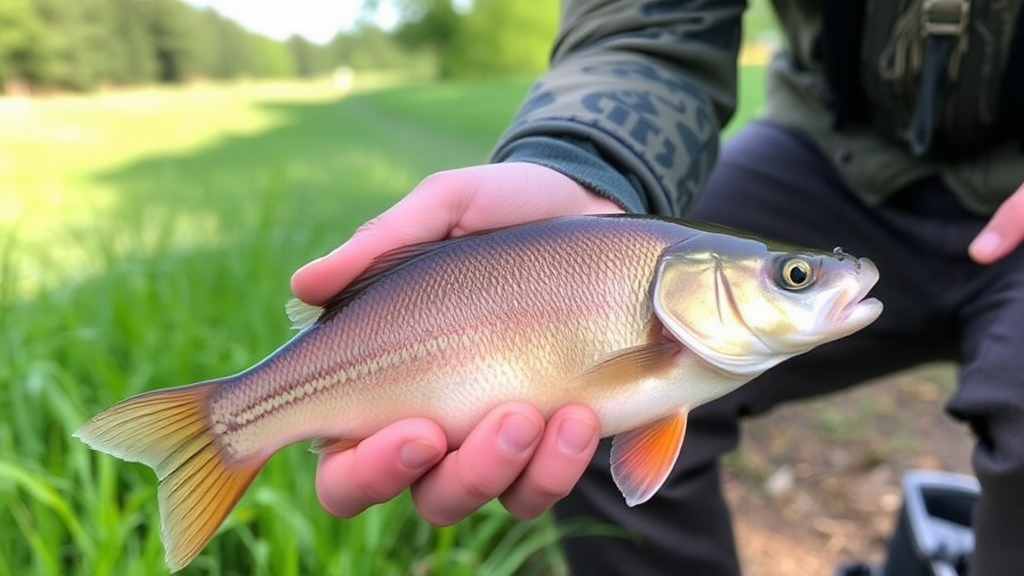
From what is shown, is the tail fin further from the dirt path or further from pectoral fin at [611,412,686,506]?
the dirt path

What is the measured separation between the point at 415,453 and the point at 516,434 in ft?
0.41

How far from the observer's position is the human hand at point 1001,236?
1267 millimetres

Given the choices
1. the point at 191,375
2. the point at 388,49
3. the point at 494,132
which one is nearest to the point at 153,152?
the point at 494,132

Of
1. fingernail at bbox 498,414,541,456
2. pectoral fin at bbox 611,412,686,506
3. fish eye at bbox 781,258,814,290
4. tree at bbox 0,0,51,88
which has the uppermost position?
fish eye at bbox 781,258,814,290

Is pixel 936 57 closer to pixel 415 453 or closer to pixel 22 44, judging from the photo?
pixel 415 453

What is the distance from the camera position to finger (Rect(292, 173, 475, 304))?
3.71ft

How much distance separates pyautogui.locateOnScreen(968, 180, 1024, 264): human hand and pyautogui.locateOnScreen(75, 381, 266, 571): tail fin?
108 cm

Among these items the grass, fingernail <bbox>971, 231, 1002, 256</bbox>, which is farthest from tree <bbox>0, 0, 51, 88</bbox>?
fingernail <bbox>971, 231, 1002, 256</bbox>

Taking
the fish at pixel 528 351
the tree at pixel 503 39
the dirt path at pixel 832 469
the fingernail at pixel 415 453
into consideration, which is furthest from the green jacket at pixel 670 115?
the tree at pixel 503 39

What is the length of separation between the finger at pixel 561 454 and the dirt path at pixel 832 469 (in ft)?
4.08

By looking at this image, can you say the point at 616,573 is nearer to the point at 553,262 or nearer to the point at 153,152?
the point at 553,262

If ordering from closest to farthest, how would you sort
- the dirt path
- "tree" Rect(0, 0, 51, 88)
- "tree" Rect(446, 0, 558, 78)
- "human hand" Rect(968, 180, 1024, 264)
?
"human hand" Rect(968, 180, 1024, 264)
the dirt path
"tree" Rect(0, 0, 51, 88)
"tree" Rect(446, 0, 558, 78)

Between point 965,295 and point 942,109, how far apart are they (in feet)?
1.08

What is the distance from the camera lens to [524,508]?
111cm
